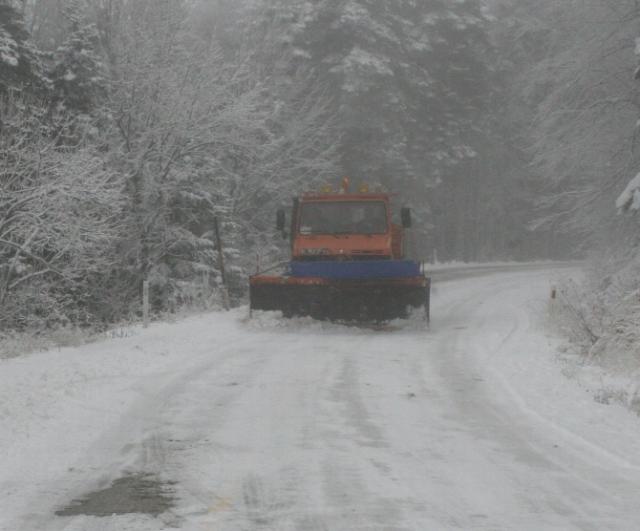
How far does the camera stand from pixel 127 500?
5.02 m

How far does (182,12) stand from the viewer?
76.4 feet

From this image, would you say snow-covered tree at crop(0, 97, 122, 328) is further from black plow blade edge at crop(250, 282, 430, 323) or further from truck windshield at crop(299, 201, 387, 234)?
black plow blade edge at crop(250, 282, 430, 323)

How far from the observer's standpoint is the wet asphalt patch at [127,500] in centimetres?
482

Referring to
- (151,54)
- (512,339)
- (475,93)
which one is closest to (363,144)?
(475,93)

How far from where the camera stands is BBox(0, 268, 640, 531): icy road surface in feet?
15.8

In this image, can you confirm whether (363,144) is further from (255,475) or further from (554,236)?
(255,475)

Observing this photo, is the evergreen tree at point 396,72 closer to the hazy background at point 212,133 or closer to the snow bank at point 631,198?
the hazy background at point 212,133

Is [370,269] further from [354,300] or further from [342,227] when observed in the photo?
[342,227]

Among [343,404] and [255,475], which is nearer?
[255,475]

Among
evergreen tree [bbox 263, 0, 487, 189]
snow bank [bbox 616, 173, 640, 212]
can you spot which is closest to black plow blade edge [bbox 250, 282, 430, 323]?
snow bank [bbox 616, 173, 640, 212]

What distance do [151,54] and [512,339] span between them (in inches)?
509

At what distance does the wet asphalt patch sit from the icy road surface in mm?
27

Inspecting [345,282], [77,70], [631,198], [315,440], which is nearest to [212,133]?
[77,70]

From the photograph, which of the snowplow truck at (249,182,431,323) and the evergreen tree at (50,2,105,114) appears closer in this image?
the snowplow truck at (249,182,431,323)
